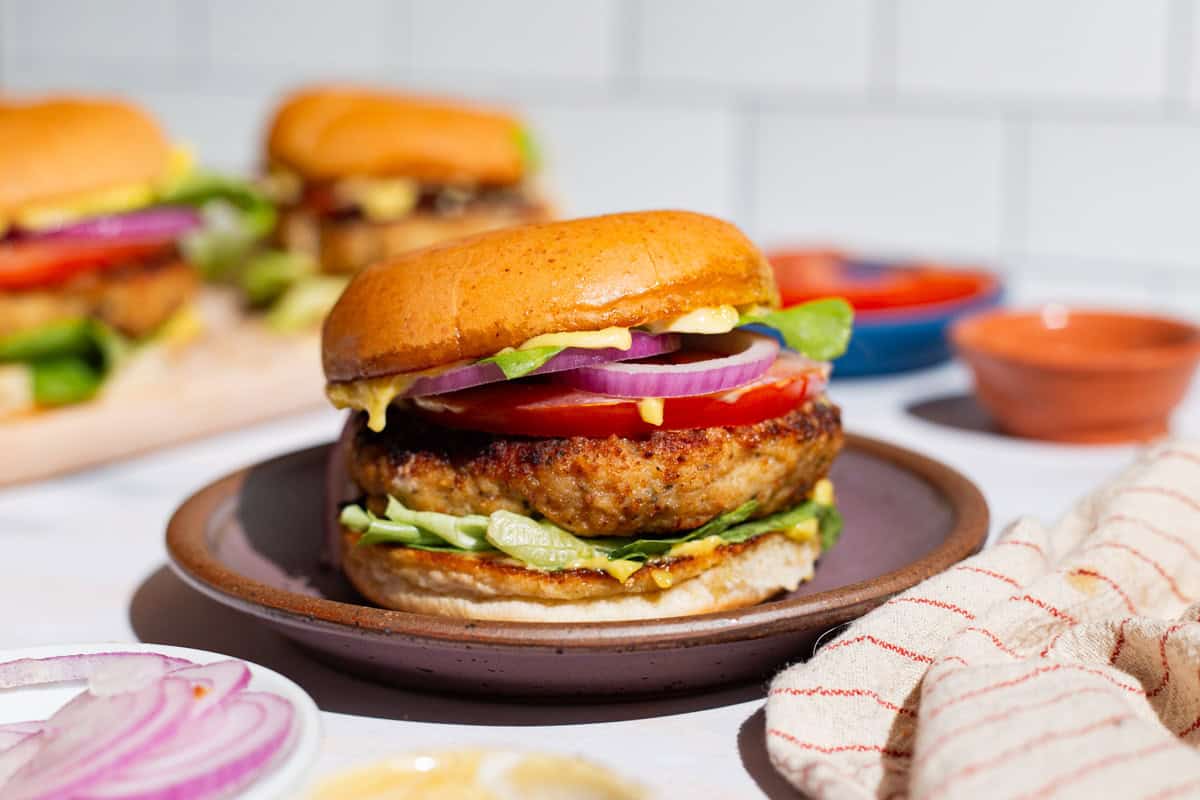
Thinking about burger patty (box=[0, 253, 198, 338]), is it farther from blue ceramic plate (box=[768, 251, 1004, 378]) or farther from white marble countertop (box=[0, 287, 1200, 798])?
blue ceramic plate (box=[768, 251, 1004, 378])

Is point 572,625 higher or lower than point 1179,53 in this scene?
lower

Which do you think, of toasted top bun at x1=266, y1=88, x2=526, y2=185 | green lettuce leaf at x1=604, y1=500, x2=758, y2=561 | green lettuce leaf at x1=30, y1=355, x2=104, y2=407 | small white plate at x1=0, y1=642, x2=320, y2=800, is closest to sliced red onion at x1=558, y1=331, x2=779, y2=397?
green lettuce leaf at x1=604, y1=500, x2=758, y2=561

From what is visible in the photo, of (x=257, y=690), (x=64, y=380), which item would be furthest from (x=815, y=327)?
(x=64, y=380)

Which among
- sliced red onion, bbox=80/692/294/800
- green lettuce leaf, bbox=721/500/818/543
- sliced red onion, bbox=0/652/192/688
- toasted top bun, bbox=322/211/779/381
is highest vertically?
toasted top bun, bbox=322/211/779/381

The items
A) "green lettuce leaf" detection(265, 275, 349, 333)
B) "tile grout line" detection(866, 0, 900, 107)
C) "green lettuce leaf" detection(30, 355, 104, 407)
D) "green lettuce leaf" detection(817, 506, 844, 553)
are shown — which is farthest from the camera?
"tile grout line" detection(866, 0, 900, 107)

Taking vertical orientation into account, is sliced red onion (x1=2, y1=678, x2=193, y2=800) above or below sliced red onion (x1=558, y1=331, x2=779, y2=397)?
below

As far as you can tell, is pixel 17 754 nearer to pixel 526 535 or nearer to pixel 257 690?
pixel 257 690
